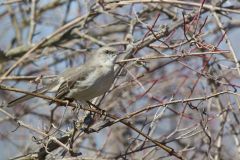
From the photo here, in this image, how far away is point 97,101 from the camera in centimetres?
540

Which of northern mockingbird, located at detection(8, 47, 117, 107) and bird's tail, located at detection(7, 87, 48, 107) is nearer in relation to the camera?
bird's tail, located at detection(7, 87, 48, 107)

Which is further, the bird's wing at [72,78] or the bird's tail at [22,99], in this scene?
the bird's wing at [72,78]

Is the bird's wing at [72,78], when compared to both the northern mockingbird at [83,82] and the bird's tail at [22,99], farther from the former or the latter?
the bird's tail at [22,99]

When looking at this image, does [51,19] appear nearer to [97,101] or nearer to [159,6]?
[159,6]

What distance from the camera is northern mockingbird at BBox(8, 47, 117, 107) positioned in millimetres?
4789

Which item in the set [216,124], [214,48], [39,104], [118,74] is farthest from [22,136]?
[214,48]

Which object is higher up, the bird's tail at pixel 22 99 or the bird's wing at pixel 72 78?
the bird's wing at pixel 72 78

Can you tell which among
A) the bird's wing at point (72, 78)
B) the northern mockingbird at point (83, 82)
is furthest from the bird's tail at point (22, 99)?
the bird's wing at point (72, 78)

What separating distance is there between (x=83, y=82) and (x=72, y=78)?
0.43ft

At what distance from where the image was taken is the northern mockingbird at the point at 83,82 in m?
4.79

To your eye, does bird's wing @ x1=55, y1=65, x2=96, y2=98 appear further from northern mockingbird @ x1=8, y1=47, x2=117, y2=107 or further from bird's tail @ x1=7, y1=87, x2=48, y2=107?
bird's tail @ x1=7, y1=87, x2=48, y2=107

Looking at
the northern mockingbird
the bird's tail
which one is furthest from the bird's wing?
the bird's tail

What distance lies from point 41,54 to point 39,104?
69cm

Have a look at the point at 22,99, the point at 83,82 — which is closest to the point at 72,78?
the point at 83,82
